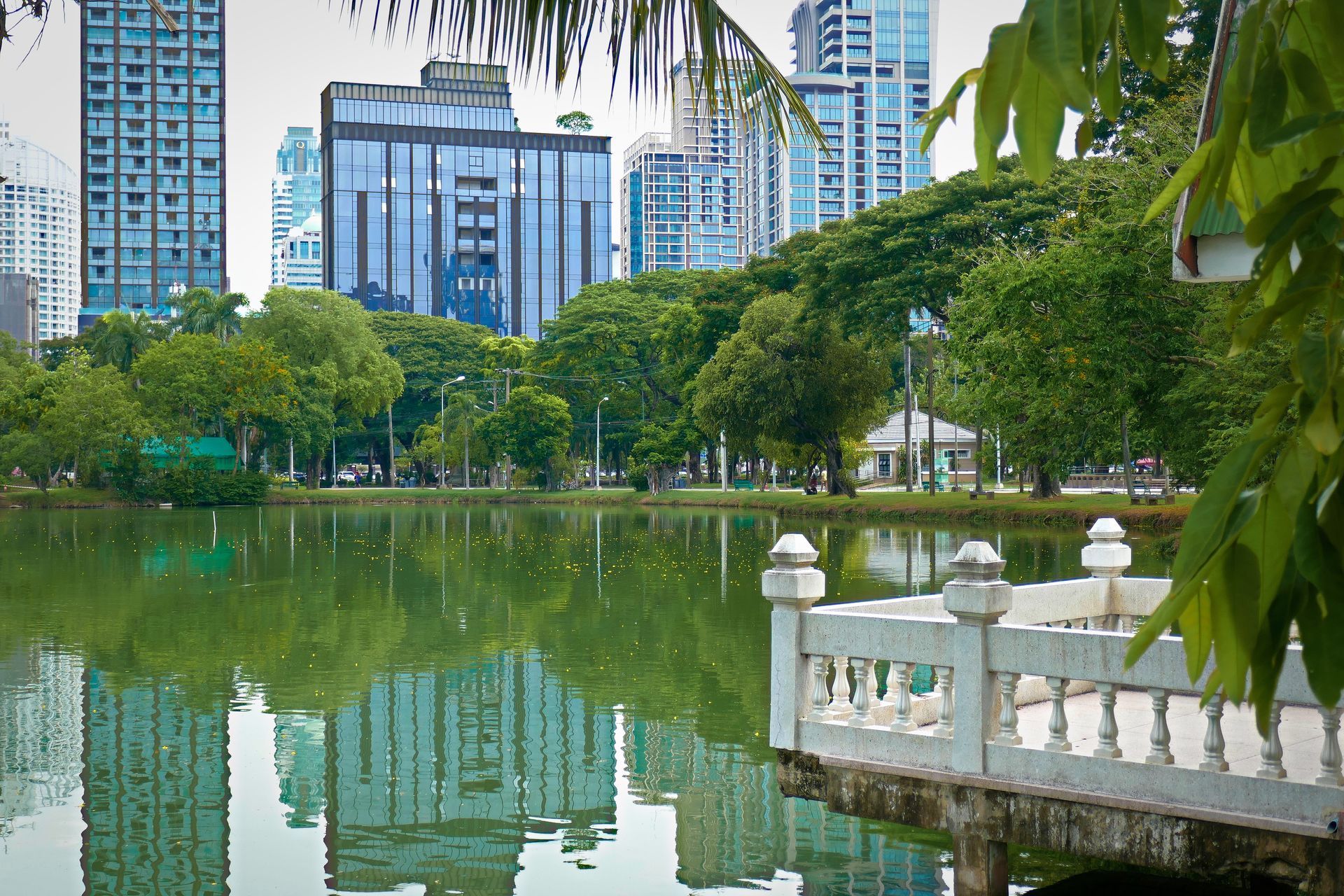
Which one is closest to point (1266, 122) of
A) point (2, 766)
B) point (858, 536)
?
point (2, 766)

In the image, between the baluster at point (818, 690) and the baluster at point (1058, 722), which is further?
the baluster at point (818, 690)

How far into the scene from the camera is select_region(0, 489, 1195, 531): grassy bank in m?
37.3

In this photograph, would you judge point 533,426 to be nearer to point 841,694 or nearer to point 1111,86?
point 841,694

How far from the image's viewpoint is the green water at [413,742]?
7461 millimetres

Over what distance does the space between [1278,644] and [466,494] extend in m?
70.3

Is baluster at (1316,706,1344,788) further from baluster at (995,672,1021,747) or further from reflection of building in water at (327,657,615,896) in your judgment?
reflection of building in water at (327,657,615,896)

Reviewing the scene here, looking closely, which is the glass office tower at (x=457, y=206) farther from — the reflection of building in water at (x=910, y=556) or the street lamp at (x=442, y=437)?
the reflection of building in water at (x=910, y=556)

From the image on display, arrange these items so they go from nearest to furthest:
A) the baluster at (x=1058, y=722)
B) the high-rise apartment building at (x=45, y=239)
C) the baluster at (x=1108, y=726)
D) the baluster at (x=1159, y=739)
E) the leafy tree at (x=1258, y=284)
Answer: the leafy tree at (x=1258, y=284) < the baluster at (x=1159, y=739) < the baluster at (x=1108, y=726) < the baluster at (x=1058, y=722) < the high-rise apartment building at (x=45, y=239)

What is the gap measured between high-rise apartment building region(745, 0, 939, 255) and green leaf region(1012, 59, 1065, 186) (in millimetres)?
157904

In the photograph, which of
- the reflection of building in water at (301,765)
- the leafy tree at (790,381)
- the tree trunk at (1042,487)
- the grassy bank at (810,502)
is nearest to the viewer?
the reflection of building in water at (301,765)

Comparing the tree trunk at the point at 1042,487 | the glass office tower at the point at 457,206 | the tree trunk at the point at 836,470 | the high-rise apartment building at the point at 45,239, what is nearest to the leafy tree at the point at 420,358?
the glass office tower at the point at 457,206

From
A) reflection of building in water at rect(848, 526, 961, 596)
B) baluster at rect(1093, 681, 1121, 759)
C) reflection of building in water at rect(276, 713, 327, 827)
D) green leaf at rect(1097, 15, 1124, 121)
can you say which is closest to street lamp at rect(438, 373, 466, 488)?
reflection of building in water at rect(848, 526, 961, 596)

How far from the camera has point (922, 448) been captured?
249 ft

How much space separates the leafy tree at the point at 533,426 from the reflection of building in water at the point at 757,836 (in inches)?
2325
